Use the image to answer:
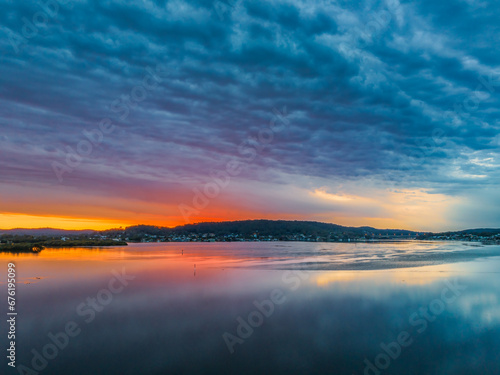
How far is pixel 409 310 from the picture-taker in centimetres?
1805

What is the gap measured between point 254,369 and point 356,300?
37.6ft

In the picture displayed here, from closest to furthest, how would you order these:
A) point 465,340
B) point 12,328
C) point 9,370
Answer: point 9,370, point 465,340, point 12,328

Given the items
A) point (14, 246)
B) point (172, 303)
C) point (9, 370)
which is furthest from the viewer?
point (14, 246)

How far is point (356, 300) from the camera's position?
20.2 metres

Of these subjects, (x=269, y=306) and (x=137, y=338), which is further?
(x=269, y=306)

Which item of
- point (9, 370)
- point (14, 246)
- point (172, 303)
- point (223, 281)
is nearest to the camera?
point (9, 370)

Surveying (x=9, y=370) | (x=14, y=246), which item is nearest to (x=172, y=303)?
(x=9, y=370)

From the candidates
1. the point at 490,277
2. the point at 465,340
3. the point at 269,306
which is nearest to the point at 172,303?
the point at 269,306

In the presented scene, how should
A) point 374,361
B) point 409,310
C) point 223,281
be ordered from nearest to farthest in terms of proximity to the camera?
1. point 374,361
2. point 409,310
3. point 223,281

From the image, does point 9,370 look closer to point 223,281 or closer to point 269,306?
point 269,306

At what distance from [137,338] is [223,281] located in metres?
15.2

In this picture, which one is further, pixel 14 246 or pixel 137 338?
pixel 14 246

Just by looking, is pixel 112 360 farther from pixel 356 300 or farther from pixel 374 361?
pixel 356 300

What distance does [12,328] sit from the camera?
14875 mm
